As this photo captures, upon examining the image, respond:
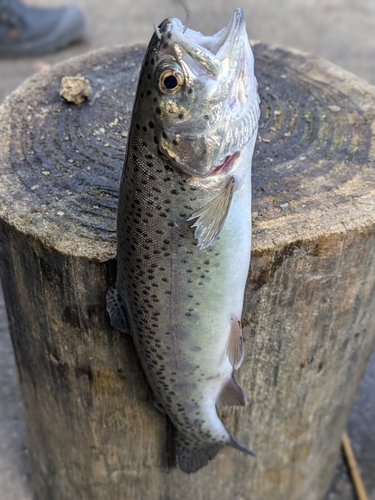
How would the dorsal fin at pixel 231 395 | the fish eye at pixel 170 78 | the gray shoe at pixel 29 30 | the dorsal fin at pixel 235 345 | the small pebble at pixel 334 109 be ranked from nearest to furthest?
1. the fish eye at pixel 170 78
2. the dorsal fin at pixel 235 345
3. the dorsal fin at pixel 231 395
4. the small pebble at pixel 334 109
5. the gray shoe at pixel 29 30

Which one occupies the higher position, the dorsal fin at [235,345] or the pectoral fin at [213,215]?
the pectoral fin at [213,215]

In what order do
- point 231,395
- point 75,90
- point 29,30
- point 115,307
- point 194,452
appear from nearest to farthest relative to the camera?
point 115,307, point 231,395, point 194,452, point 75,90, point 29,30

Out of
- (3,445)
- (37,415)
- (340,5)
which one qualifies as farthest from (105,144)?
(340,5)

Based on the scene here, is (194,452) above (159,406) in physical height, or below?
below

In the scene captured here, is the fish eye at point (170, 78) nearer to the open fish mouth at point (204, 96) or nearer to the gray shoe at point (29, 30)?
the open fish mouth at point (204, 96)

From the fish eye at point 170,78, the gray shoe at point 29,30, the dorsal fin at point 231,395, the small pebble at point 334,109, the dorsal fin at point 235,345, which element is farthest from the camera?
the gray shoe at point 29,30

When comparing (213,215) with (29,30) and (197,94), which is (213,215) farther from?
(29,30)

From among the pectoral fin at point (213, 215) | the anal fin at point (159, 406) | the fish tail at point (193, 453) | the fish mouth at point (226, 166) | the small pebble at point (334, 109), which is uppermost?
the fish mouth at point (226, 166)

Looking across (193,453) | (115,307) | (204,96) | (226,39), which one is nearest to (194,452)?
(193,453)

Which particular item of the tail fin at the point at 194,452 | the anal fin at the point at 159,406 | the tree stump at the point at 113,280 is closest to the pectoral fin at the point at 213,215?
the tree stump at the point at 113,280
